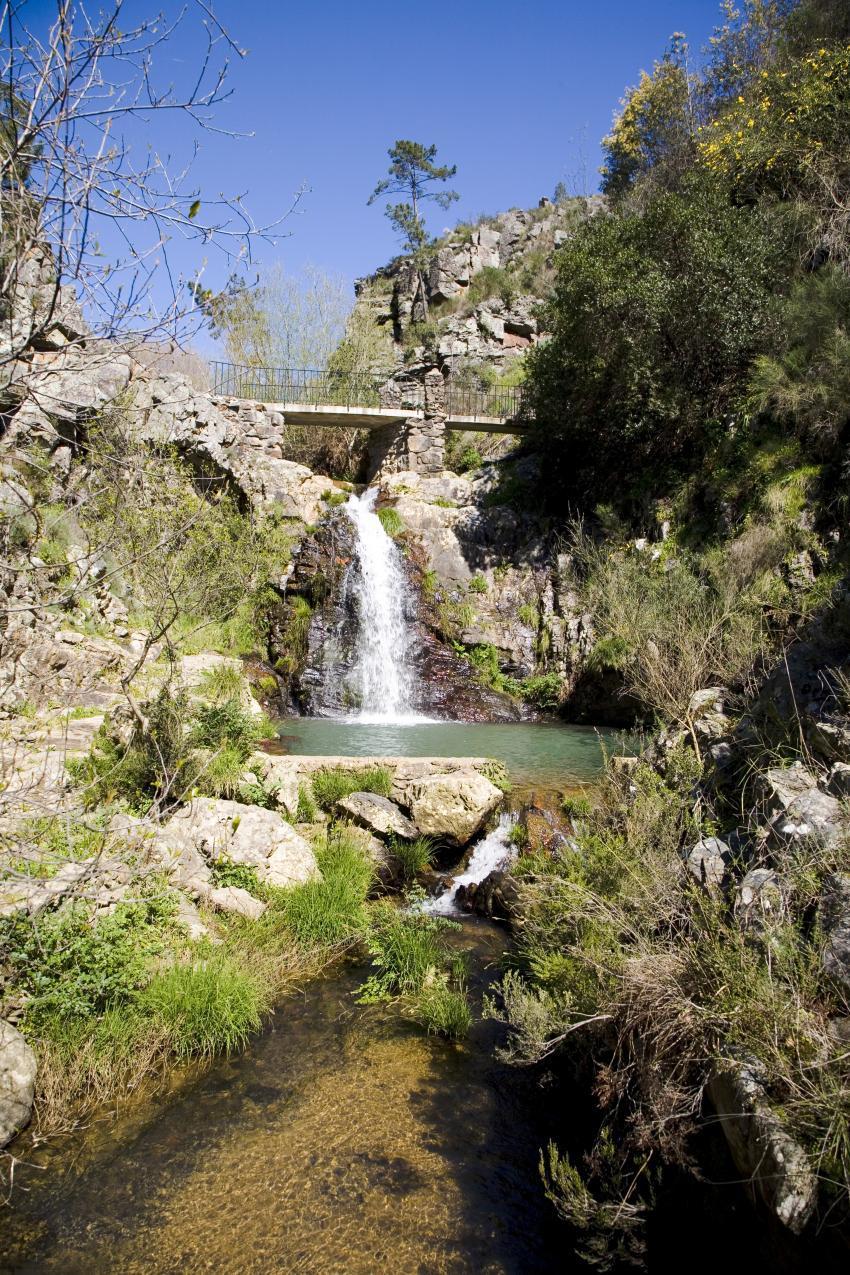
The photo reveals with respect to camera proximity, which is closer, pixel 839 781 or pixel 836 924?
pixel 836 924

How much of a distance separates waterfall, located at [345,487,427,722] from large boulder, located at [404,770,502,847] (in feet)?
18.5

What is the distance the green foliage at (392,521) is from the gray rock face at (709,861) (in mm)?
12306

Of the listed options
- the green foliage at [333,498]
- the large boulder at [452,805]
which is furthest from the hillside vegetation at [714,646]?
the green foliage at [333,498]

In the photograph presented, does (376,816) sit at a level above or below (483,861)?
above

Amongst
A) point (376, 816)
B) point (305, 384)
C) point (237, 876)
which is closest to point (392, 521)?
point (305, 384)

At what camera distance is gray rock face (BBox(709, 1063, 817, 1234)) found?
7.90 ft

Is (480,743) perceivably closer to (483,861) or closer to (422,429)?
(483,861)

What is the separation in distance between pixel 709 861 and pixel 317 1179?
2484 mm

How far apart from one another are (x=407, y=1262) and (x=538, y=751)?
735cm

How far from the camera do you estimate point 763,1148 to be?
2582 millimetres

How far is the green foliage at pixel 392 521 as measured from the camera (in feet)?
52.9

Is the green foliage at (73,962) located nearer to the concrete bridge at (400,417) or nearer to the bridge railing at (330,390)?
the concrete bridge at (400,417)

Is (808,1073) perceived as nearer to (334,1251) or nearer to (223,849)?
(334,1251)

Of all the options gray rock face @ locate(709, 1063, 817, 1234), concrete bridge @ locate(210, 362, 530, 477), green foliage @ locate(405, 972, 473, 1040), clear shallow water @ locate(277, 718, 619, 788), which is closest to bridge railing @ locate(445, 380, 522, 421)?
concrete bridge @ locate(210, 362, 530, 477)
